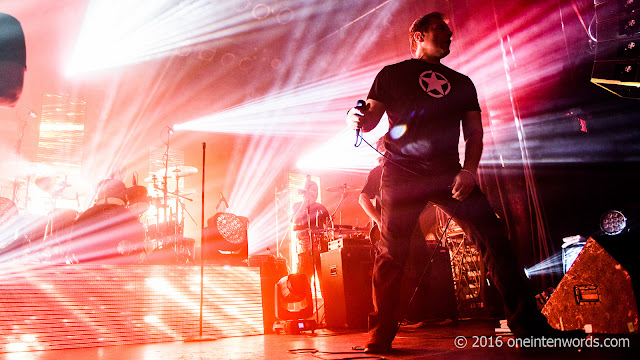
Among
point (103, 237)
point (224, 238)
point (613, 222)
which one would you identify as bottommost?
point (613, 222)

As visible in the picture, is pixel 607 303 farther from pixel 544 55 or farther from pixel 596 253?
pixel 544 55

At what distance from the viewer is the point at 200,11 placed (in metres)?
7.20

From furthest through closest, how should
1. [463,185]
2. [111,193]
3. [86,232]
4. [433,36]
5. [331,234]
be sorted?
[111,193], [86,232], [331,234], [433,36], [463,185]

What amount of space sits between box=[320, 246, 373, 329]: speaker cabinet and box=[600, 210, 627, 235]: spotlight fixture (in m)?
2.84

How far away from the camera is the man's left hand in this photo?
6.06 feet

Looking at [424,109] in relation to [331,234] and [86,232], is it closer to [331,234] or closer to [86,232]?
[331,234]

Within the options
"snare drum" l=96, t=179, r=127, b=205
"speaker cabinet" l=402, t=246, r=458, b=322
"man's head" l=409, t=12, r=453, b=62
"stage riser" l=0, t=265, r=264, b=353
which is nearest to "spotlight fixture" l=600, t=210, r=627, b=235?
"speaker cabinet" l=402, t=246, r=458, b=322

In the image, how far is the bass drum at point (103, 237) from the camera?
249 inches

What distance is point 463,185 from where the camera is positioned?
72.5 inches

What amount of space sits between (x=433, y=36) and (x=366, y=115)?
0.65 metres

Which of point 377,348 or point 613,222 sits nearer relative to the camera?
point 377,348

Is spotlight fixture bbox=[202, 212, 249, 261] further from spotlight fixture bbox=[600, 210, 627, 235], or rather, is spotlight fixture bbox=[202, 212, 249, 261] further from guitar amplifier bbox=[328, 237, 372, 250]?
spotlight fixture bbox=[600, 210, 627, 235]

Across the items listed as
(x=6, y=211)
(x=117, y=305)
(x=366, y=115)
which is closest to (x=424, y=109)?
(x=366, y=115)

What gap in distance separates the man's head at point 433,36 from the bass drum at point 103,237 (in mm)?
6028
